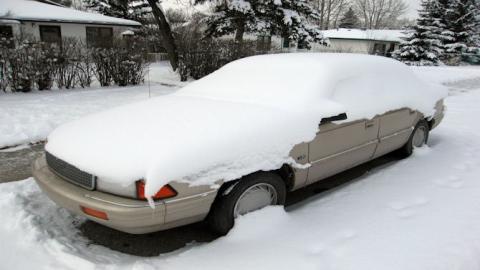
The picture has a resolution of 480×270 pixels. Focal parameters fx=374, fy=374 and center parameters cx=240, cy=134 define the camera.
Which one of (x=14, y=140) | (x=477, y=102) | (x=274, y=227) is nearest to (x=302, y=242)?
(x=274, y=227)

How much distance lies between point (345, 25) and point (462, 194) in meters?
59.6

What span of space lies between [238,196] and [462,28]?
111 feet

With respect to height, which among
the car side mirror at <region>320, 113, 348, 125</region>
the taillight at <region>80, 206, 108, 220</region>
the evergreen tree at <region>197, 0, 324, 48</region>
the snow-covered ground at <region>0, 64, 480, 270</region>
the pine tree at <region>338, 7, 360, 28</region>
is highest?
the pine tree at <region>338, 7, 360, 28</region>

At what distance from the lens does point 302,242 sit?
9.99ft

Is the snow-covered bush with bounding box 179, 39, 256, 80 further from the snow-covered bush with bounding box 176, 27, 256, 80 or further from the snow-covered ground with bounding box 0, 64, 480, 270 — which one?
the snow-covered ground with bounding box 0, 64, 480, 270

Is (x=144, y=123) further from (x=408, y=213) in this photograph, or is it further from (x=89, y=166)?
(x=408, y=213)

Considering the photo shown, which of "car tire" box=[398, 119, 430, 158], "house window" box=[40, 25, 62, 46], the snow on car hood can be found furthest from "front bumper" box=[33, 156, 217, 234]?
"house window" box=[40, 25, 62, 46]

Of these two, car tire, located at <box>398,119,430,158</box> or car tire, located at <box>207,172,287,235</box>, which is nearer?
→ car tire, located at <box>207,172,287,235</box>

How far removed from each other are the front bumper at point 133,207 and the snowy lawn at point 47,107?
135 inches

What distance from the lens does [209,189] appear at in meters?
2.83

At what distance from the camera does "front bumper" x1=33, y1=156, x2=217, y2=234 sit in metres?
2.58

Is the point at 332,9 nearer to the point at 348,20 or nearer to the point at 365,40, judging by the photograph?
the point at 348,20

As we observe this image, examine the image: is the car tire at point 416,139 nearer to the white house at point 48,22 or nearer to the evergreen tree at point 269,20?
the evergreen tree at point 269,20

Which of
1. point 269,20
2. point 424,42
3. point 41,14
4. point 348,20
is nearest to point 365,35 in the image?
point 424,42
